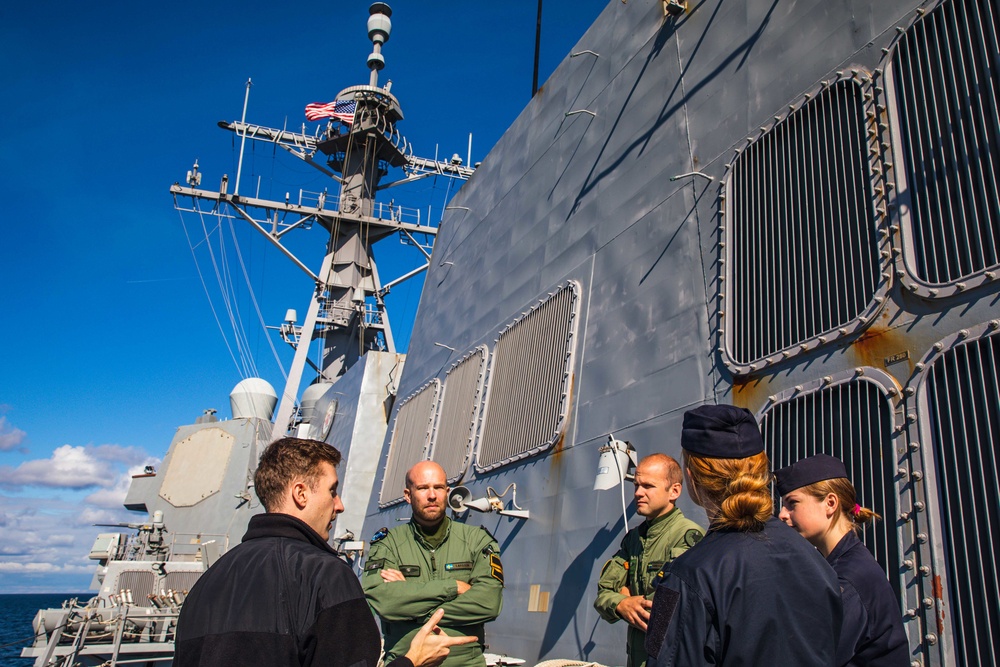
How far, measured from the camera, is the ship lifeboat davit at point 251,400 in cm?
2139

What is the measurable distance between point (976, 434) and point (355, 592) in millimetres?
1774

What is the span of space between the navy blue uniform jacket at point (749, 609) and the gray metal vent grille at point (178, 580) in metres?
16.1

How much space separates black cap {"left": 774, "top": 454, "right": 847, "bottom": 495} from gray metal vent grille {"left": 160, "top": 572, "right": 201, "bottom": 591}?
621 inches

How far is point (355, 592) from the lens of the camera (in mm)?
1618

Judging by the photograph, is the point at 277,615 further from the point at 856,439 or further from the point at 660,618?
the point at 856,439

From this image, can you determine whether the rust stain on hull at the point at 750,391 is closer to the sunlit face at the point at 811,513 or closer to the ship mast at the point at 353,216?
the sunlit face at the point at 811,513

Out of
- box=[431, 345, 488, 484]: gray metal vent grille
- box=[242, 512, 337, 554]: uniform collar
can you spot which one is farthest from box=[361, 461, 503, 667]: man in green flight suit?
box=[431, 345, 488, 484]: gray metal vent grille

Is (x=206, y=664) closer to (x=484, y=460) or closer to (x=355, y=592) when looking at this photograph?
(x=355, y=592)

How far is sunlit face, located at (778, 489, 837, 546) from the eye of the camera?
1.93 m

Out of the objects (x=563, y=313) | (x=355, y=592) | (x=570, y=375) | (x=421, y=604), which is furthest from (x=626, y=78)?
(x=355, y=592)

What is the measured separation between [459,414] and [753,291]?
3.63m

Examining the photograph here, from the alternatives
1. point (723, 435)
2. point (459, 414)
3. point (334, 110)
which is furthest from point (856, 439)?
point (334, 110)

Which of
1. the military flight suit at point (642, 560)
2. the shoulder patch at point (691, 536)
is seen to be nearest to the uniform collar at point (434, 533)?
the military flight suit at point (642, 560)

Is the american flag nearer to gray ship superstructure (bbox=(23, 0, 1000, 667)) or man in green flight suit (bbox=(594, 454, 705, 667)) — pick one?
gray ship superstructure (bbox=(23, 0, 1000, 667))
